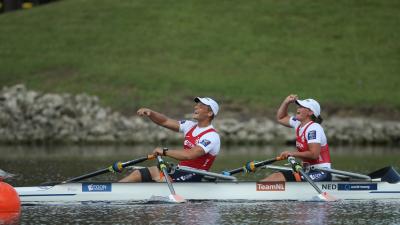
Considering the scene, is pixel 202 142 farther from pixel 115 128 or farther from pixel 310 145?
pixel 115 128

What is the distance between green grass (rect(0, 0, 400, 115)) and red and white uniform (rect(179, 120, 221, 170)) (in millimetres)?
19606

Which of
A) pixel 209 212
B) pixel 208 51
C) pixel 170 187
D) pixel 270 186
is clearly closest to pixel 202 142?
pixel 170 187

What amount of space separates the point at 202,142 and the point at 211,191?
0.94 meters

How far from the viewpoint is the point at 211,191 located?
20.2 metres

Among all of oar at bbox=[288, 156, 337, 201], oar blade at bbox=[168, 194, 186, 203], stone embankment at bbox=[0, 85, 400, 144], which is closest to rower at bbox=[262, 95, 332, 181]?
oar at bbox=[288, 156, 337, 201]

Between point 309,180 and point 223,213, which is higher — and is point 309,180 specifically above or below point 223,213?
above

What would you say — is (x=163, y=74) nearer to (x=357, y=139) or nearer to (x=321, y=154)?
(x=357, y=139)

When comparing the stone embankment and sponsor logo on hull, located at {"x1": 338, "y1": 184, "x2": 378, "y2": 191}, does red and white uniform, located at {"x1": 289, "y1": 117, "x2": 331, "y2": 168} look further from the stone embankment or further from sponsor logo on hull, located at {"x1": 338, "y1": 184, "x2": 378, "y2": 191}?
the stone embankment

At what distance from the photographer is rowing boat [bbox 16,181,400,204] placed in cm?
1988

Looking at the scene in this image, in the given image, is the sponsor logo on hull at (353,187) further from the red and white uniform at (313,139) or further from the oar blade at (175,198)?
the oar blade at (175,198)

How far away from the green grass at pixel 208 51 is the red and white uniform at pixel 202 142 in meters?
19.6

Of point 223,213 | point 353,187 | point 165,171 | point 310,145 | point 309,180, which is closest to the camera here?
point 223,213

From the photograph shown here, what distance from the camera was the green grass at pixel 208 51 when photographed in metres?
42.3

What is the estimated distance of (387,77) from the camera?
4494 centimetres
